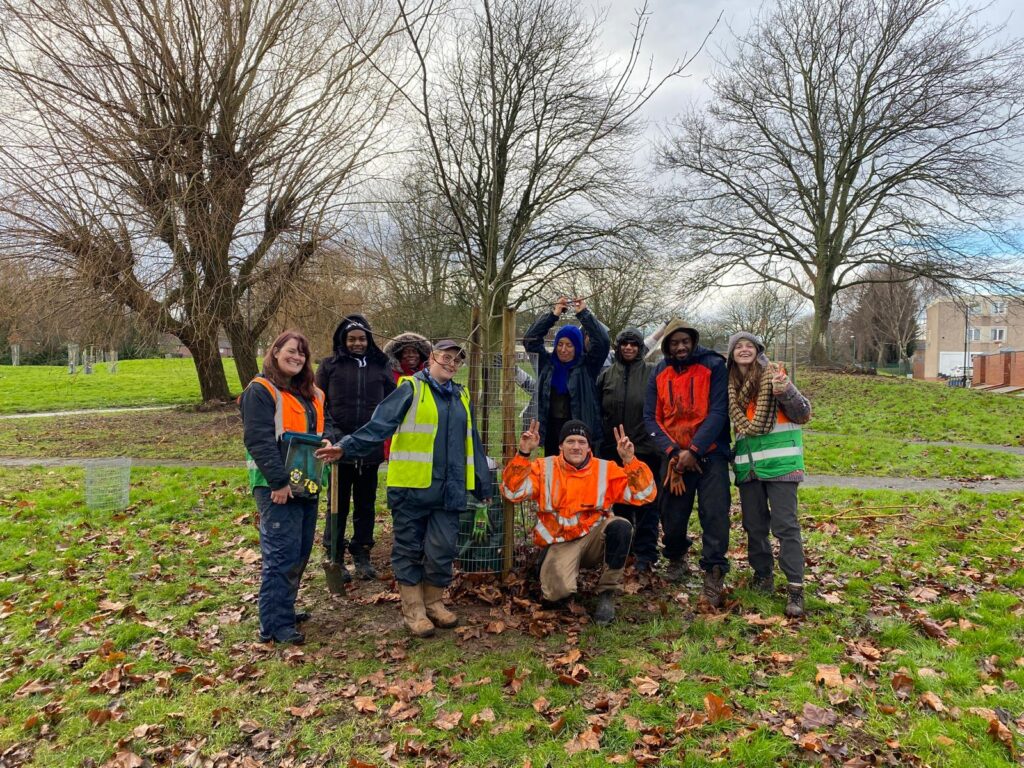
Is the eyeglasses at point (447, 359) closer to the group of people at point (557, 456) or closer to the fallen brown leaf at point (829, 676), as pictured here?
the group of people at point (557, 456)

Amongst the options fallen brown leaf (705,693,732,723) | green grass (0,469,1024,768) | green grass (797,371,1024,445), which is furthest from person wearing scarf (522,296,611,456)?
green grass (797,371,1024,445)

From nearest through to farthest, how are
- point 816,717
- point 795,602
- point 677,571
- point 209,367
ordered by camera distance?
point 816,717 → point 795,602 → point 677,571 → point 209,367

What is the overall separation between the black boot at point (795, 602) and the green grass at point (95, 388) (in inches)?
673

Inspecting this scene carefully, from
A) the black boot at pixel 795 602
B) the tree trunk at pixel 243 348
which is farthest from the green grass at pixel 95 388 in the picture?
the black boot at pixel 795 602

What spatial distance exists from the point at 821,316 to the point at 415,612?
23.1 meters

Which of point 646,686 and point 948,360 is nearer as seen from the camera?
point 646,686

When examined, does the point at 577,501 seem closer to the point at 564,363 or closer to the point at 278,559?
the point at 564,363

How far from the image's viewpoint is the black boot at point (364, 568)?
208 inches

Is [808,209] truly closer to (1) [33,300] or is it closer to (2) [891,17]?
(2) [891,17]

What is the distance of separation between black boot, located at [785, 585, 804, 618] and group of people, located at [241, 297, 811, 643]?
0.01m

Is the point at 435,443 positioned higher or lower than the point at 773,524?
higher

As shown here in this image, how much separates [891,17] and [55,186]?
80.2 feet

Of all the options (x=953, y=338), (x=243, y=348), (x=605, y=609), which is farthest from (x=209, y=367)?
(x=953, y=338)

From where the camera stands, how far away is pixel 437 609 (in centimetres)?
439
